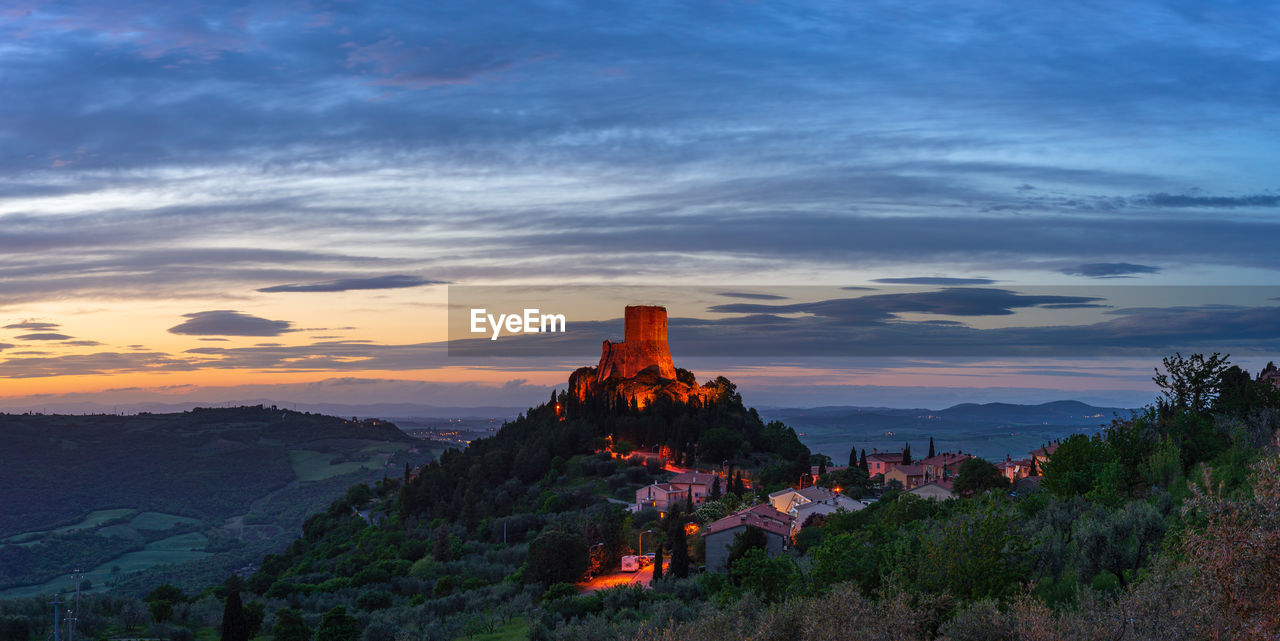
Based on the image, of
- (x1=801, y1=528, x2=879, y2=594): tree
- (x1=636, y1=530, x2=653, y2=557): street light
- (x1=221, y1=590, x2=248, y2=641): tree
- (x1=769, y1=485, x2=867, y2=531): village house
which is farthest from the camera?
(x1=769, y1=485, x2=867, y2=531): village house

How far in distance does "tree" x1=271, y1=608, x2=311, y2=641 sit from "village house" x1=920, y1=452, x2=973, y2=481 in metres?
50.8

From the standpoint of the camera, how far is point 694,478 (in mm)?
79125

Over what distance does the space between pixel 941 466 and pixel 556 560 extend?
150ft

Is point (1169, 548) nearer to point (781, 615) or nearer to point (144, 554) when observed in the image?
point (781, 615)

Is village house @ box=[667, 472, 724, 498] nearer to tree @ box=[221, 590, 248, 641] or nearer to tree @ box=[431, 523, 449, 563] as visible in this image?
tree @ box=[431, 523, 449, 563]

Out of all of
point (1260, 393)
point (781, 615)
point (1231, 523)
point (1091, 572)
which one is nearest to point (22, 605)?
point (781, 615)

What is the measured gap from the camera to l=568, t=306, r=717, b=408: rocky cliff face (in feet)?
337

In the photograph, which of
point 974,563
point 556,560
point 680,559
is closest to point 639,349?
point 556,560

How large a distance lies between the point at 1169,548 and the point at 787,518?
3976 cm

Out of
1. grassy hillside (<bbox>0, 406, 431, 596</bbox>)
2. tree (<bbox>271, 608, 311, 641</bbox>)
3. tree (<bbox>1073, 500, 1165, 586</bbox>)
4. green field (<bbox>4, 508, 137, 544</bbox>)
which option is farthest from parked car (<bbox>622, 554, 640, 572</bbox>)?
green field (<bbox>4, 508, 137, 544</bbox>)

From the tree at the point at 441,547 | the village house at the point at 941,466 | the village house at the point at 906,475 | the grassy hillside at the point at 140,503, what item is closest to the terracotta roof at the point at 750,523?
the tree at the point at 441,547

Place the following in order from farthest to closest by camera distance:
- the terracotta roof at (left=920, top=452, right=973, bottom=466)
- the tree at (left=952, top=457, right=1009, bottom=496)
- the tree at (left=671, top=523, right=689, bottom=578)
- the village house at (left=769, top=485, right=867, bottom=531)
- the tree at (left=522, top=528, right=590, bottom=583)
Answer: the terracotta roof at (left=920, top=452, right=973, bottom=466) < the tree at (left=952, top=457, right=1009, bottom=496) < the village house at (left=769, top=485, right=867, bottom=531) < the tree at (left=522, top=528, right=590, bottom=583) < the tree at (left=671, top=523, right=689, bottom=578)

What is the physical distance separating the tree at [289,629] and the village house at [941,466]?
50.8 metres

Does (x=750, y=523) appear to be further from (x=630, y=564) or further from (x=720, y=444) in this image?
(x=720, y=444)
